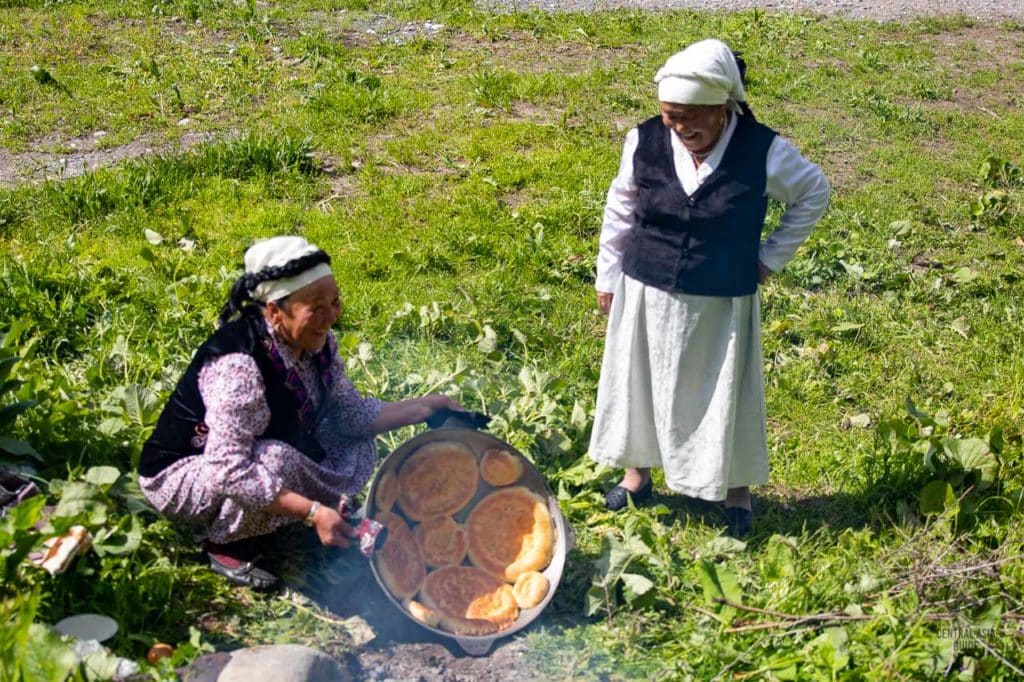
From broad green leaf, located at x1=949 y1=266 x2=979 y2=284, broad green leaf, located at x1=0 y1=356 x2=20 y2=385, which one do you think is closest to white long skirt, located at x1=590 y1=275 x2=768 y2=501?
broad green leaf, located at x1=0 y1=356 x2=20 y2=385

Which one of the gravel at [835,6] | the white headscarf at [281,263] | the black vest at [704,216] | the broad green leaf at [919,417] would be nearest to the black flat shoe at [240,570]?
the white headscarf at [281,263]

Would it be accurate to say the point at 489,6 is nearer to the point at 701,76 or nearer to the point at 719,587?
the point at 701,76

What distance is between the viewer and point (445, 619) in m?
3.35

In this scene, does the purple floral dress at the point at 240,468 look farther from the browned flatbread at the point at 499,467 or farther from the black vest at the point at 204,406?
the browned flatbread at the point at 499,467

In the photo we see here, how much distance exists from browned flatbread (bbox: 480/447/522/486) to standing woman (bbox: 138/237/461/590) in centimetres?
21

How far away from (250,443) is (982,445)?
105 inches

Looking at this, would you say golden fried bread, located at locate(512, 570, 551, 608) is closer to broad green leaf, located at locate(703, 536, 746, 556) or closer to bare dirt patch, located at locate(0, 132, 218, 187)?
broad green leaf, located at locate(703, 536, 746, 556)

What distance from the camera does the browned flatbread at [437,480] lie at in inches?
141

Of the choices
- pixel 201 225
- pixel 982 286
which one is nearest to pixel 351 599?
pixel 201 225

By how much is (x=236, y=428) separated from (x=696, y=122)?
67.4 inches

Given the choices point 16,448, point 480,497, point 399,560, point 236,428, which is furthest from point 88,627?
point 480,497

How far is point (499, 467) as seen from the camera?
12.0 feet

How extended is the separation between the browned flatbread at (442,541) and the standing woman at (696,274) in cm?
64

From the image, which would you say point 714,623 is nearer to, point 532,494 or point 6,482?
point 532,494
